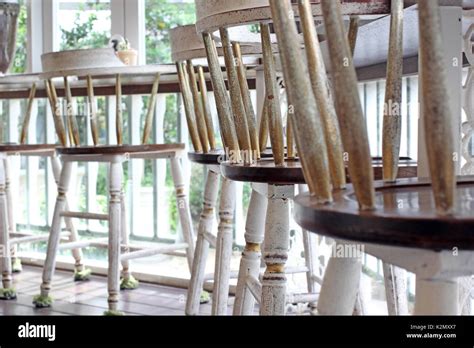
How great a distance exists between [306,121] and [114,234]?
5.71ft

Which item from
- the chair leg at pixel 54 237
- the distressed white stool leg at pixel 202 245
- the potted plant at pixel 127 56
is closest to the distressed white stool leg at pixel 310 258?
the distressed white stool leg at pixel 202 245

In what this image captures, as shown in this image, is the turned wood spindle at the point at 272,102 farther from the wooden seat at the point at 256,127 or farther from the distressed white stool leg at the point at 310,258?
the distressed white stool leg at the point at 310,258

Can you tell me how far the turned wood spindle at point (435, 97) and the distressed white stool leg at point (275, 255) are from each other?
2.03 feet

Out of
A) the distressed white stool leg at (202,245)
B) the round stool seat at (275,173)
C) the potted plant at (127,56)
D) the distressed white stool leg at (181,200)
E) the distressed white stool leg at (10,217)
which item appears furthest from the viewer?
the distressed white stool leg at (10,217)

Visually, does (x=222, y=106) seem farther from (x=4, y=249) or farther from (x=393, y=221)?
(x=4, y=249)

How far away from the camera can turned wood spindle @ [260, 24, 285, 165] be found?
3.83 feet

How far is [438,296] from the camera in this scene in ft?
2.10

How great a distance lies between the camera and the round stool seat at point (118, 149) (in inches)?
93.4

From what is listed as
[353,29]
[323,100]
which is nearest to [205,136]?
[353,29]

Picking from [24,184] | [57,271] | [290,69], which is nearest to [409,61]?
[290,69]

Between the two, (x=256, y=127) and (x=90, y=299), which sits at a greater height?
(x=256, y=127)

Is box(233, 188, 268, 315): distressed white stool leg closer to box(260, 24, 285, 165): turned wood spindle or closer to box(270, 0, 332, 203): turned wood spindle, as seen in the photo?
box(260, 24, 285, 165): turned wood spindle

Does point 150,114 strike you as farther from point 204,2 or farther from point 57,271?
point 204,2
